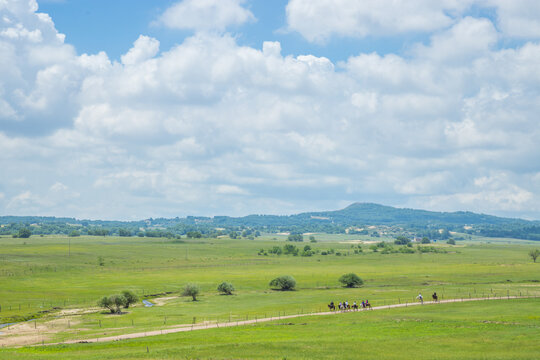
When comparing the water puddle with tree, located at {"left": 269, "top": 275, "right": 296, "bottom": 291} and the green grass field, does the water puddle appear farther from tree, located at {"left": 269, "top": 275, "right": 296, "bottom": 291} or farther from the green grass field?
tree, located at {"left": 269, "top": 275, "right": 296, "bottom": 291}

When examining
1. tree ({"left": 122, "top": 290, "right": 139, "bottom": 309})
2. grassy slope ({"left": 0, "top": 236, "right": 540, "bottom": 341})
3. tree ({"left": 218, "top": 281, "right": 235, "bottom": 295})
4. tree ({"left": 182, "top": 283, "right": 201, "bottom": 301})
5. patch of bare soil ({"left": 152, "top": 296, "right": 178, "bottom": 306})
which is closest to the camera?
grassy slope ({"left": 0, "top": 236, "right": 540, "bottom": 341})

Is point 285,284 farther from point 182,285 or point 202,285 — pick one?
point 182,285

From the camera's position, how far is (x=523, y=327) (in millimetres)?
57250

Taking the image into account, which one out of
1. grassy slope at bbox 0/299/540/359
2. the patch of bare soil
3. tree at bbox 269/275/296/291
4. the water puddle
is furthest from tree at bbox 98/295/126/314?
tree at bbox 269/275/296/291

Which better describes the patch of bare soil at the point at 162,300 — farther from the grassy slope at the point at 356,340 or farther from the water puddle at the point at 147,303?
the grassy slope at the point at 356,340

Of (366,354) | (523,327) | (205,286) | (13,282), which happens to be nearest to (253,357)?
(366,354)

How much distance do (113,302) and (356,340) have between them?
5116 centimetres

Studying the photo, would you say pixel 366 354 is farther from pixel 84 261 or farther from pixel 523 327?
pixel 84 261

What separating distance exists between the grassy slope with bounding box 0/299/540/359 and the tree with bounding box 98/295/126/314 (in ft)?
101

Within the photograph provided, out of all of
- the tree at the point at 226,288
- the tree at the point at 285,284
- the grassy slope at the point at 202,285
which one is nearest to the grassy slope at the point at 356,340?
the grassy slope at the point at 202,285

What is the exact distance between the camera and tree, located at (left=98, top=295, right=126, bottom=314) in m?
89.8

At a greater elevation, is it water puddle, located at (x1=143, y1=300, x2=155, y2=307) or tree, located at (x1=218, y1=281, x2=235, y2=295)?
tree, located at (x1=218, y1=281, x2=235, y2=295)

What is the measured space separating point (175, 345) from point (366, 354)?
788 inches

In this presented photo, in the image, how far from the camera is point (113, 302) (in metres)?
89.9
